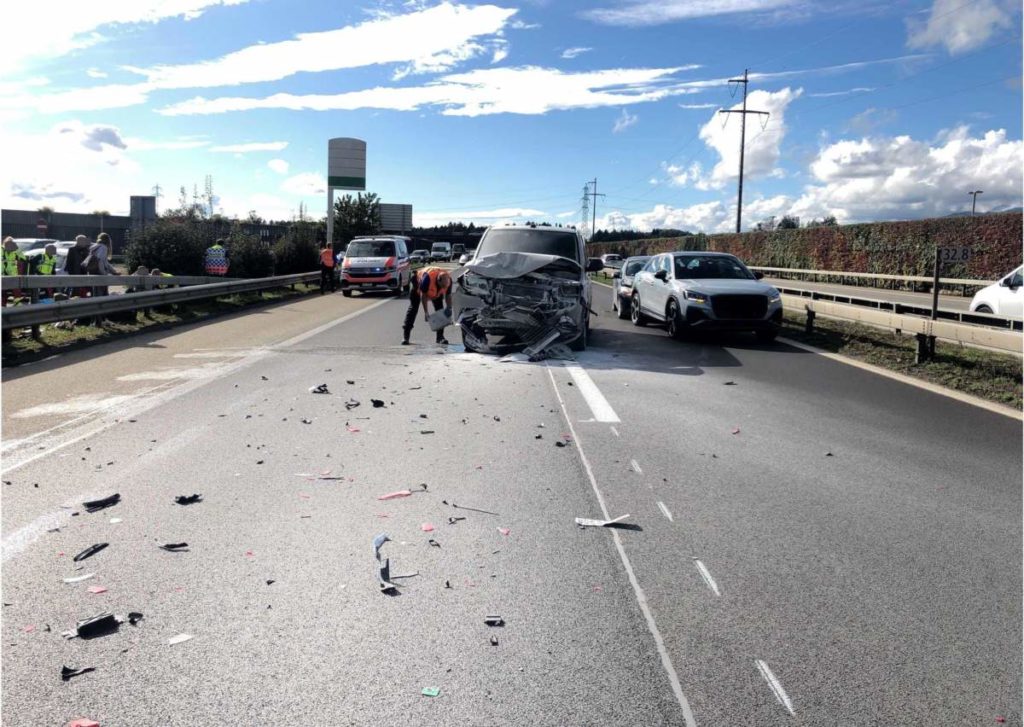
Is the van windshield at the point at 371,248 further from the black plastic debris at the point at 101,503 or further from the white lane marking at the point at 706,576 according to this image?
the white lane marking at the point at 706,576

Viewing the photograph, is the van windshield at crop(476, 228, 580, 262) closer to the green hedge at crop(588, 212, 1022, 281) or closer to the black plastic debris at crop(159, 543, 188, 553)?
the black plastic debris at crop(159, 543, 188, 553)

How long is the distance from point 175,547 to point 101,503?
1095 millimetres

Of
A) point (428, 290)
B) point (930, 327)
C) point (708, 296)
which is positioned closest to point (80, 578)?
point (428, 290)

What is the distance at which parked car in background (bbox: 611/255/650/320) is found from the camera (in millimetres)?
20569

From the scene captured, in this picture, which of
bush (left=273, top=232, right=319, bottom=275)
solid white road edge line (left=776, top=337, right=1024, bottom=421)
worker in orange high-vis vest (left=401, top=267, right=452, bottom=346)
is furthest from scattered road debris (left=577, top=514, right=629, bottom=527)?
bush (left=273, top=232, right=319, bottom=275)

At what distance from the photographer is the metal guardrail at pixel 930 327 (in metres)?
10.1

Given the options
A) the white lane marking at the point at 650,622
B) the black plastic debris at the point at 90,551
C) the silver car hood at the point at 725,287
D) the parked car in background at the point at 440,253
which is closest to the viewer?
the white lane marking at the point at 650,622

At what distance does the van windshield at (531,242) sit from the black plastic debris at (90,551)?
10.7 m

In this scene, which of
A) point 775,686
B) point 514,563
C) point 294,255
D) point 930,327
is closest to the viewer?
point 775,686

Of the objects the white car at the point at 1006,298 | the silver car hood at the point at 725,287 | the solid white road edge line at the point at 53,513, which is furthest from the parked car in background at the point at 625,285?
the solid white road edge line at the point at 53,513

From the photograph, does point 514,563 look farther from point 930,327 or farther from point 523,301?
point 930,327

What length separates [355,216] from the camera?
2913 inches

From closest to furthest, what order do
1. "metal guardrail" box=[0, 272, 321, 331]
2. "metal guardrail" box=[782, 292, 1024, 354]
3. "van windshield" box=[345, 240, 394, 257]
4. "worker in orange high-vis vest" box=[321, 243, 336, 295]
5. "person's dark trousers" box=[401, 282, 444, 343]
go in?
→ 1. "metal guardrail" box=[782, 292, 1024, 354]
2. "metal guardrail" box=[0, 272, 321, 331]
3. "person's dark trousers" box=[401, 282, 444, 343]
4. "van windshield" box=[345, 240, 394, 257]
5. "worker in orange high-vis vest" box=[321, 243, 336, 295]

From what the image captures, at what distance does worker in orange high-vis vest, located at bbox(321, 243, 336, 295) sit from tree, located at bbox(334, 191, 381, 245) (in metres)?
40.4
